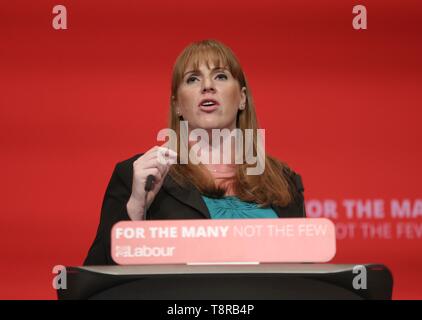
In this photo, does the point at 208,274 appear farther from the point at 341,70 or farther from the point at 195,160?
the point at 341,70

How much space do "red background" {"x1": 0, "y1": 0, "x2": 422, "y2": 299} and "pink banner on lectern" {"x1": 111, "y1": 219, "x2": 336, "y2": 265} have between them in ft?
2.90

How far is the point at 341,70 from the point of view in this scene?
2.25 meters

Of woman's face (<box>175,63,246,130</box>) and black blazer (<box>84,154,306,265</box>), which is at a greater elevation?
woman's face (<box>175,63,246,130</box>)

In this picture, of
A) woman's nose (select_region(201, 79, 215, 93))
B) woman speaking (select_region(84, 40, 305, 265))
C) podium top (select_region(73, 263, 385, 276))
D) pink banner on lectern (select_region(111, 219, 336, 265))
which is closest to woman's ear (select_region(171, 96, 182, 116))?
woman speaking (select_region(84, 40, 305, 265))

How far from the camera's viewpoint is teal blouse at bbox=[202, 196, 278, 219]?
5.61ft

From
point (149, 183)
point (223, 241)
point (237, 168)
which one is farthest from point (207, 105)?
point (223, 241)

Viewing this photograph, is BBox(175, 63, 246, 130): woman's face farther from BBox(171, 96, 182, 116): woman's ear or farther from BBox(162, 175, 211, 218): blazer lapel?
BBox(162, 175, 211, 218): blazer lapel

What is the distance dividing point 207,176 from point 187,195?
3.6 inches

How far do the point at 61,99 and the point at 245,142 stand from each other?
2.08ft

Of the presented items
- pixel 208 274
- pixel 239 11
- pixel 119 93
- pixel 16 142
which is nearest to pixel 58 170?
pixel 16 142

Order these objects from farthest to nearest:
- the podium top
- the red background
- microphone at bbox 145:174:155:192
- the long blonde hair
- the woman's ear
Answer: the red background
the woman's ear
the long blonde hair
microphone at bbox 145:174:155:192
the podium top

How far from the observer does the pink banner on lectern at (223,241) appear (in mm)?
1219

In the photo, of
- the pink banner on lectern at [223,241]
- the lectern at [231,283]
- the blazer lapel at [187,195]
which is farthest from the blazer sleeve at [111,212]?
the lectern at [231,283]

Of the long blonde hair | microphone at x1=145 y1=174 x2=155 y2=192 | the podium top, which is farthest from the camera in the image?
the long blonde hair
